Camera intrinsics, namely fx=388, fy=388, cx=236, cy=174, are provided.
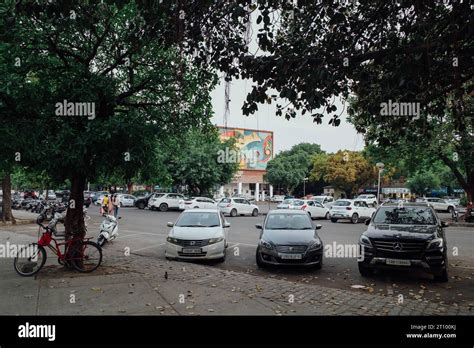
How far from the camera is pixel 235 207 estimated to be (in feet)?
102

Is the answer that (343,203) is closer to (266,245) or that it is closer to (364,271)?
(364,271)

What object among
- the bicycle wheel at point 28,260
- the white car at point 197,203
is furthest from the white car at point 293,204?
the bicycle wheel at point 28,260

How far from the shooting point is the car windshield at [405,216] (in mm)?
9578

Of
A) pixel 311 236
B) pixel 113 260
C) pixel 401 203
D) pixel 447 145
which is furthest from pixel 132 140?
pixel 447 145

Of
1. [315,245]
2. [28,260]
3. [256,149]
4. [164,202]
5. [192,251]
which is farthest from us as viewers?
[256,149]

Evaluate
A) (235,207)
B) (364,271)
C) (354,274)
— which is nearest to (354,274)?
(354,274)

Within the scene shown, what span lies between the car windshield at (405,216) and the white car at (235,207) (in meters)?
Result: 20.7

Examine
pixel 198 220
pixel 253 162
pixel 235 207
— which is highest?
pixel 253 162

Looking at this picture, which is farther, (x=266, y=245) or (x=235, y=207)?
(x=235, y=207)

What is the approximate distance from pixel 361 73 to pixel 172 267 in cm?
628

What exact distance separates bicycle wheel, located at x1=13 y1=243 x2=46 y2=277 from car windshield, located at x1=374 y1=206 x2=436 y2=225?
26.2ft

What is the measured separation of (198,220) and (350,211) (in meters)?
16.7

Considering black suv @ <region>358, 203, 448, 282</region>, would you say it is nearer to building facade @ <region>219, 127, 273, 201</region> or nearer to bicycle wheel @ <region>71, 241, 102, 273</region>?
bicycle wheel @ <region>71, 241, 102, 273</region>

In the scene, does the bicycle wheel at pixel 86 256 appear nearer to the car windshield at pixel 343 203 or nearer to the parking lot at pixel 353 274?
the parking lot at pixel 353 274
